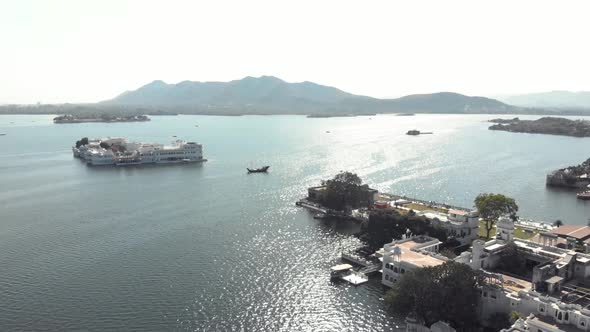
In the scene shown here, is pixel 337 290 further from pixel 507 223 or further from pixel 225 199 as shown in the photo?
pixel 225 199

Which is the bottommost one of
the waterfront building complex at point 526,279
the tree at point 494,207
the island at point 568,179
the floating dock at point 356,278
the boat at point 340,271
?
the floating dock at point 356,278

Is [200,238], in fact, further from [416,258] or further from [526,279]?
[526,279]

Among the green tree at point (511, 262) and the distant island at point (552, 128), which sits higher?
the distant island at point (552, 128)

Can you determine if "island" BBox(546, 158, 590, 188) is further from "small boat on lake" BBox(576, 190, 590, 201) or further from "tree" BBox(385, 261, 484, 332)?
"tree" BBox(385, 261, 484, 332)

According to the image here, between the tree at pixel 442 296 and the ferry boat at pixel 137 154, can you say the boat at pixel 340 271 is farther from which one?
the ferry boat at pixel 137 154

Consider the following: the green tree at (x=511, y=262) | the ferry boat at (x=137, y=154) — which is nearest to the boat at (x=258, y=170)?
the ferry boat at (x=137, y=154)

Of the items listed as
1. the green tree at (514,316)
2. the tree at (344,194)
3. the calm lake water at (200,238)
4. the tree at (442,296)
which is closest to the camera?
the green tree at (514,316)
